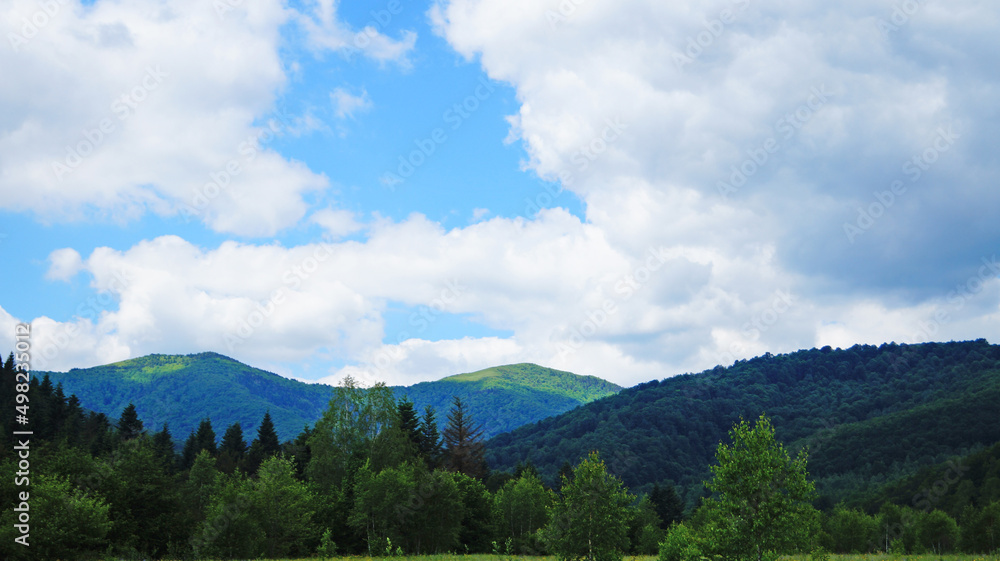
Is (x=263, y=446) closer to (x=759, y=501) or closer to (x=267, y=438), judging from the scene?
(x=267, y=438)

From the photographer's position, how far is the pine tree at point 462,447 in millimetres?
94875

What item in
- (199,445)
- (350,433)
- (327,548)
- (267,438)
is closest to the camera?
(327,548)

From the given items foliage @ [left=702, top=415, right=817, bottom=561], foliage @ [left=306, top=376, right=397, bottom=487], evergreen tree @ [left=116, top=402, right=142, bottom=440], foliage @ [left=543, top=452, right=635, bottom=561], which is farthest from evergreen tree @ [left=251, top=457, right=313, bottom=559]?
evergreen tree @ [left=116, top=402, right=142, bottom=440]

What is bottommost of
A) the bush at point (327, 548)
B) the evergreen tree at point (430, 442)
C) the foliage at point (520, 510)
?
the foliage at point (520, 510)

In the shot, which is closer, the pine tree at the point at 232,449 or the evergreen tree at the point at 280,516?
the evergreen tree at the point at 280,516

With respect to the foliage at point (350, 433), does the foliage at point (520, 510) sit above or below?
below

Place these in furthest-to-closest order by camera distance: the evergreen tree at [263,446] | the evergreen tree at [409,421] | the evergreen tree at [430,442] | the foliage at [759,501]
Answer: the evergreen tree at [263,446], the evergreen tree at [430,442], the evergreen tree at [409,421], the foliage at [759,501]

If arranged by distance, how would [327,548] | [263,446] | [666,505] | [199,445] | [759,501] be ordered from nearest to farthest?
[759,501] → [327,548] → [263,446] → [199,445] → [666,505]

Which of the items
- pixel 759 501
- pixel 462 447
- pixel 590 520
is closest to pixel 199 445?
pixel 462 447

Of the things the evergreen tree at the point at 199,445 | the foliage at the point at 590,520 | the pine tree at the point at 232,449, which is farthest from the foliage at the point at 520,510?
the evergreen tree at the point at 199,445

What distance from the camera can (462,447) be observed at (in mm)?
97062

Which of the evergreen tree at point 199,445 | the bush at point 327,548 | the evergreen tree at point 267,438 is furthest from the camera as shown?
the evergreen tree at point 199,445

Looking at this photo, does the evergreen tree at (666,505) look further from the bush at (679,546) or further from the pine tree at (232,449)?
the bush at (679,546)

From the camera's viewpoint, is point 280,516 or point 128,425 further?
point 128,425
